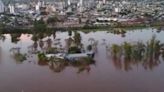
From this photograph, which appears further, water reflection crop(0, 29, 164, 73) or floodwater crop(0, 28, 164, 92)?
water reflection crop(0, 29, 164, 73)

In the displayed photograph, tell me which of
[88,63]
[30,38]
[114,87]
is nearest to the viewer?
[114,87]

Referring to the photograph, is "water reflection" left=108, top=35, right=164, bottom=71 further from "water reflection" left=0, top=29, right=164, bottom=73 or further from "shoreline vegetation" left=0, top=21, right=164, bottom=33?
"shoreline vegetation" left=0, top=21, right=164, bottom=33

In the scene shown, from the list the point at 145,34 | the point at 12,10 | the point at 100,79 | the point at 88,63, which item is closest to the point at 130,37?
the point at 145,34

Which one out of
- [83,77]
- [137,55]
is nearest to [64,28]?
[137,55]

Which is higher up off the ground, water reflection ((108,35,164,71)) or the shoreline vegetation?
the shoreline vegetation

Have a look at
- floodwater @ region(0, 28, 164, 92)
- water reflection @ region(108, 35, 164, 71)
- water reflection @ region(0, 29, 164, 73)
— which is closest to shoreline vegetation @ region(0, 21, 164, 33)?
water reflection @ region(0, 29, 164, 73)

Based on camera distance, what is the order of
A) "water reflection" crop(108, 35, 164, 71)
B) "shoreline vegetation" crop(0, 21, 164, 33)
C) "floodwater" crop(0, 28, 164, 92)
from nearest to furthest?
"floodwater" crop(0, 28, 164, 92) < "water reflection" crop(108, 35, 164, 71) < "shoreline vegetation" crop(0, 21, 164, 33)

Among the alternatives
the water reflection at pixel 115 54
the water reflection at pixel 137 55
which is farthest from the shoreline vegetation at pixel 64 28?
the water reflection at pixel 137 55

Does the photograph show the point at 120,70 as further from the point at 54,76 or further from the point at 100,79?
the point at 54,76

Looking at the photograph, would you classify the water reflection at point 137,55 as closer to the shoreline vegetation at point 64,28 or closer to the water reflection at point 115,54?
the water reflection at point 115,54
